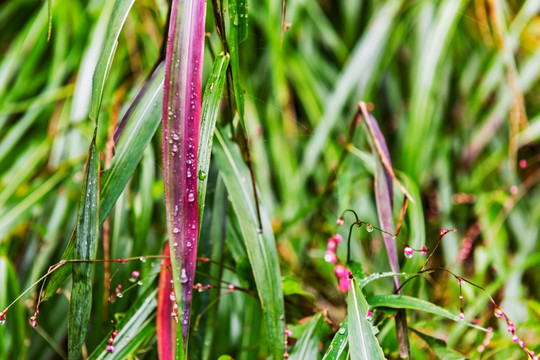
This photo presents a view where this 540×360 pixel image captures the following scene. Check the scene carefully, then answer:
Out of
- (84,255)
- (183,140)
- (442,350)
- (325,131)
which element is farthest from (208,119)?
(325,131)

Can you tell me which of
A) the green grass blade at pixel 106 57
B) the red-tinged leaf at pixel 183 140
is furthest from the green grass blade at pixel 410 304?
the green grass blade at pixel 106 57

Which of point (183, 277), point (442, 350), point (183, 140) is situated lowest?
point (442, 350)

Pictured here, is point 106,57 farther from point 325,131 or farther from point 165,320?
point 325,131

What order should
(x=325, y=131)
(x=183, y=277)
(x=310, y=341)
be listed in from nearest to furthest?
(x=183, y=277), (x=310, y=341), (x=325, y=131)

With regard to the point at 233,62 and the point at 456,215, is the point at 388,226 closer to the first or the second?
the point at 233,62

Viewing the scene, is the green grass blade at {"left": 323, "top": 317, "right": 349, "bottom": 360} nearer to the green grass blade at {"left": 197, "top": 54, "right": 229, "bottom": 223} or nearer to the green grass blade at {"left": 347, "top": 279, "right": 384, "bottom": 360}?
the green grass blade at {"left": 347, "top": 279, "right": 384, "bottom": 360}

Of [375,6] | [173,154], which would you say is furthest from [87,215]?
[375,6]

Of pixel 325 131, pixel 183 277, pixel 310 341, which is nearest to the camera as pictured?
pixel 183 277
